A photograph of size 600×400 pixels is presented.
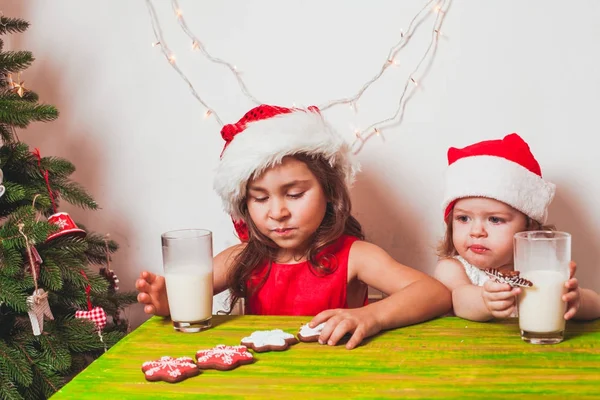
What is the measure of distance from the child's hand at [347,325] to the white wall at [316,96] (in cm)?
79

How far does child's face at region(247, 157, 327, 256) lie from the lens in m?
1.44

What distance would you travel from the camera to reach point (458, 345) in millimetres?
1051

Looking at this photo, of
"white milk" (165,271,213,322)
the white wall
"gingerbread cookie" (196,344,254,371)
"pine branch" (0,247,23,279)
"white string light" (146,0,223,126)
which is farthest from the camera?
"white string light" (146,0,223,126)

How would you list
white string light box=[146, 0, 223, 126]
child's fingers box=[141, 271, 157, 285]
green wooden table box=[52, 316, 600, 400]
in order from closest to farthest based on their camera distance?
green wooden table box=[52, 316, 600, 400] → child's fingers box=[141, 271, 157, 285] → white string light box=[146, 0, 223, 126]

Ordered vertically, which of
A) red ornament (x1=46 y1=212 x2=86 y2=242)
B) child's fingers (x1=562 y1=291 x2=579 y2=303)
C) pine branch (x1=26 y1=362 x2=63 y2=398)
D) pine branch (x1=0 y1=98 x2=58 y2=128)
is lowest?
pine branch (x1=26 y1=362 x2=63 y2=398)

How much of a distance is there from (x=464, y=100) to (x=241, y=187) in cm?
74

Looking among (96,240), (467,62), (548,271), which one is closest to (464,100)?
(467,62)

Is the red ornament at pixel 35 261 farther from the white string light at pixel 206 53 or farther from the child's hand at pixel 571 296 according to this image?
the child's hand at pixel 571 296

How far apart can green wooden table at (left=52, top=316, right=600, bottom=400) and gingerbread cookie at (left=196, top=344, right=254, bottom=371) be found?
0.02 m

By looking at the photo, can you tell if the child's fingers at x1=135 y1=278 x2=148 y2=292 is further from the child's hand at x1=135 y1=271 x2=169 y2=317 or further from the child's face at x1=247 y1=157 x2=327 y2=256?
the child's face at x1=247 y1=157 x2=327 y2=256

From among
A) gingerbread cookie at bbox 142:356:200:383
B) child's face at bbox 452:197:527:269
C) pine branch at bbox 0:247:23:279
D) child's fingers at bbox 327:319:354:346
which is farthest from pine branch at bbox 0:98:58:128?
child's face at bbox 452:197:527:269

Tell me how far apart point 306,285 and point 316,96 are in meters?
0.58

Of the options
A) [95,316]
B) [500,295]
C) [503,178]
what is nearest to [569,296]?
[500,295]

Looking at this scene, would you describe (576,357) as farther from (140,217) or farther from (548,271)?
(140,217)
